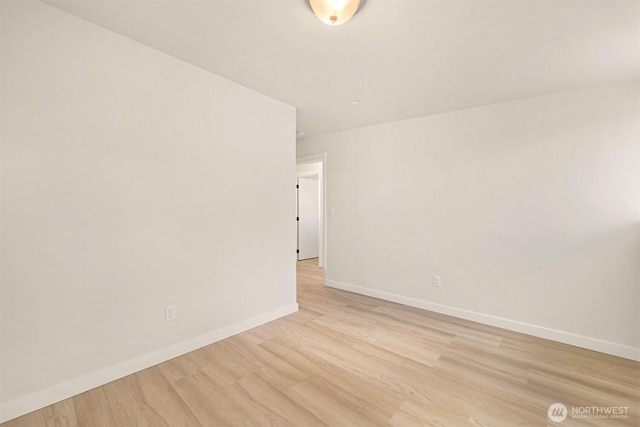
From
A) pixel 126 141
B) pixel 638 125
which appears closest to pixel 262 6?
pixel 126 141

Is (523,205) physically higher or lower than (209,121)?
lower

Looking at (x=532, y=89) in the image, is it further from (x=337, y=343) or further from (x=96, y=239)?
(x=96, y=239)

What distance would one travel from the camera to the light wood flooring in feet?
5.05

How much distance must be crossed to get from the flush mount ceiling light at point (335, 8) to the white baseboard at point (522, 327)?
3010mm

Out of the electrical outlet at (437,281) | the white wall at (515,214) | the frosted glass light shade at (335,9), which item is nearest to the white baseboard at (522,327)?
the white wall at (515,214)

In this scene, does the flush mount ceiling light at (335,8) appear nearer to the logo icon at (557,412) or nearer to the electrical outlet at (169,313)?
the electrical outlet at (169,313)

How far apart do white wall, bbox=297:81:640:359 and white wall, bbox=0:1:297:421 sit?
5.88 ft

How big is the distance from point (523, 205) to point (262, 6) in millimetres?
2821

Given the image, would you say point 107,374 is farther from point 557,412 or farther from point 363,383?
point 557,412

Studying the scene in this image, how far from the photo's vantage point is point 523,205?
2.70m

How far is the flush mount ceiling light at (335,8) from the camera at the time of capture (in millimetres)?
1423

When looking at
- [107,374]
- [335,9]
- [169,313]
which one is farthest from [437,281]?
[107,374]

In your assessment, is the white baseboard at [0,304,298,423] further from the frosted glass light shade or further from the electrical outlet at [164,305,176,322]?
the frosted glass light shade

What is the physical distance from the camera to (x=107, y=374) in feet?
5.90
